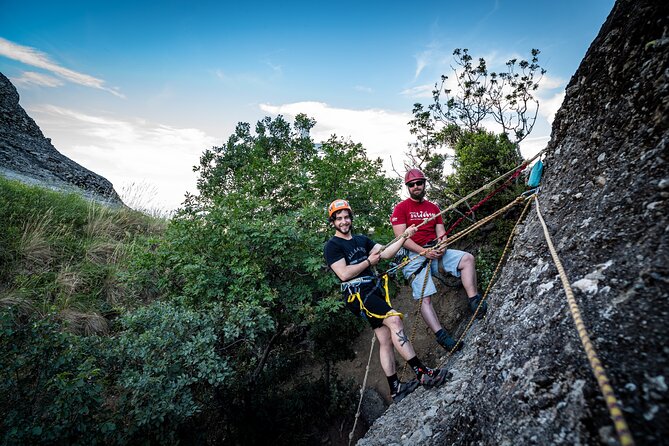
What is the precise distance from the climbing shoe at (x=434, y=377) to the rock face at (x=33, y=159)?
12422mm

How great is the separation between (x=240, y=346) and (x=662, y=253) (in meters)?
6.04

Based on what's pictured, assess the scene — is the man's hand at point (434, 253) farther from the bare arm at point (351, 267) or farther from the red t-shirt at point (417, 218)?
the bare arm at point (351, 267)

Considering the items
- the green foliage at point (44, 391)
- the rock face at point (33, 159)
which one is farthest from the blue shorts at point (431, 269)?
the rock face at point (33, 159)

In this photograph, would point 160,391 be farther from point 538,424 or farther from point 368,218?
point 368,218

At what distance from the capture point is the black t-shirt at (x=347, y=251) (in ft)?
11.7

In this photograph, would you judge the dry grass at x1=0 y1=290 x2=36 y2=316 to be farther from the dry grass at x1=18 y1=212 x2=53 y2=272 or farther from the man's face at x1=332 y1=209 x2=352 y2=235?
the man's face at x1=332 y1=209 x2=352 y2=235

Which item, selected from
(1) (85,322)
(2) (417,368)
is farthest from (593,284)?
(1) (85,322)

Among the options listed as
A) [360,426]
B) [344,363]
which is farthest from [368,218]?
[360,426]

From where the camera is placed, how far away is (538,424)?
1.28 meters

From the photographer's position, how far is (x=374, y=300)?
3365mm

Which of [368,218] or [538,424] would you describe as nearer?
[538,424]

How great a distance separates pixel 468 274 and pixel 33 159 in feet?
61.0

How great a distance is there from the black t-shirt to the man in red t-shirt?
2.61 ft

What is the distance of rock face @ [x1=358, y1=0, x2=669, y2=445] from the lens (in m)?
1.07
